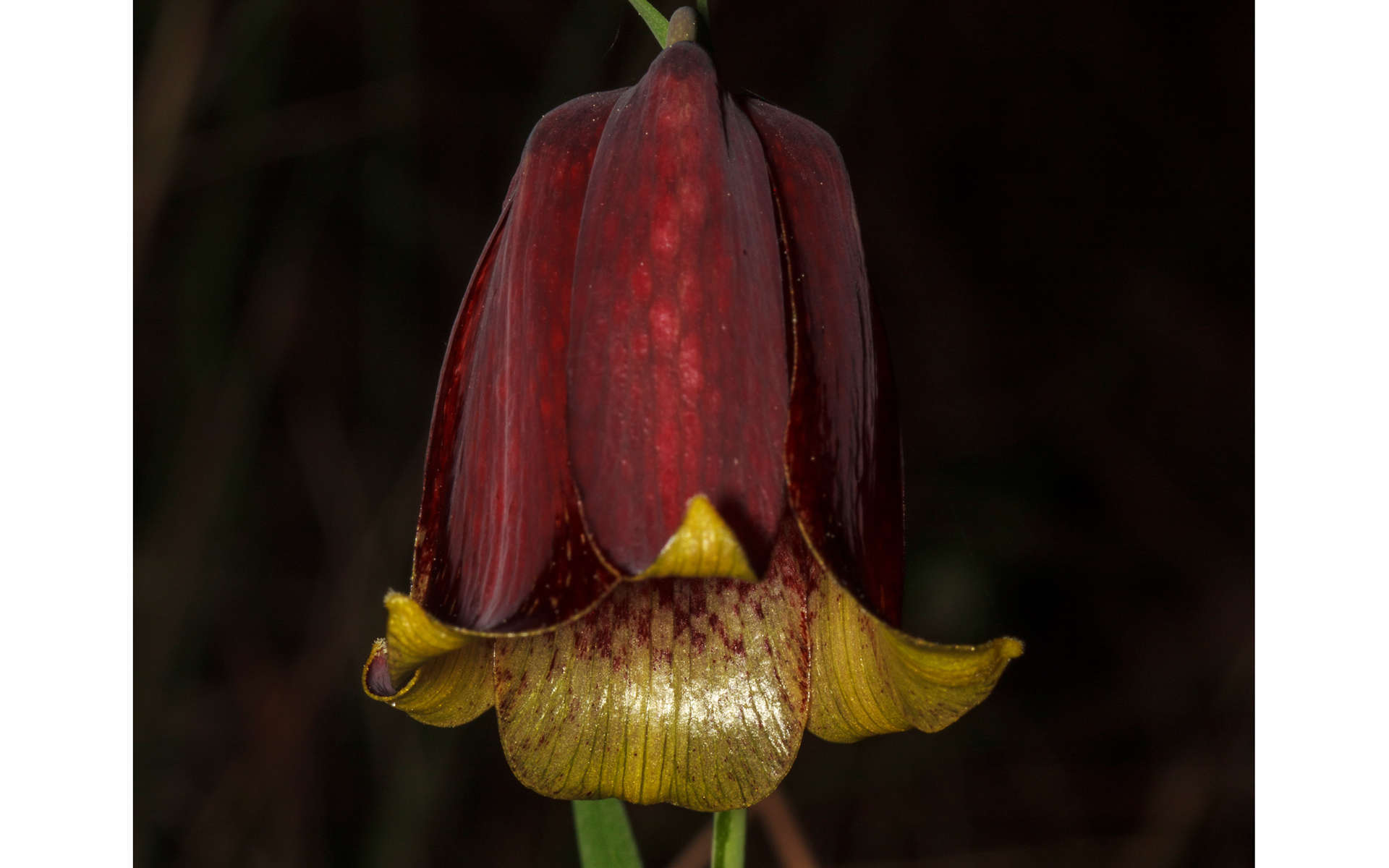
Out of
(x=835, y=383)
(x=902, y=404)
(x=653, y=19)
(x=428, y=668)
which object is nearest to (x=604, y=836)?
(x=428, y=668)

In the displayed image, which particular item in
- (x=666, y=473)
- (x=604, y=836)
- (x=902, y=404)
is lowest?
(x=604, y=836)

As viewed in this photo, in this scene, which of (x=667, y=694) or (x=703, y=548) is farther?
(x=667, y=694)

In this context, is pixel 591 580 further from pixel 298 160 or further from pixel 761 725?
pixel 298 160

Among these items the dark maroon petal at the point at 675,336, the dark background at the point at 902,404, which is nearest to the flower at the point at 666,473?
the dark maroon petal at the point at 675,336

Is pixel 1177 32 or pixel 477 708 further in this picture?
pixel 1177 32

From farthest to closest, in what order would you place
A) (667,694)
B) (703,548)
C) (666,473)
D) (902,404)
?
(902,404) → (667,694) → (666,473) → (703,548)

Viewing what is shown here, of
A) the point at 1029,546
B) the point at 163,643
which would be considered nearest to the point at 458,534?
the point at 163,643

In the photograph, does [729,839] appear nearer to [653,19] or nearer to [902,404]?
[653,19]
